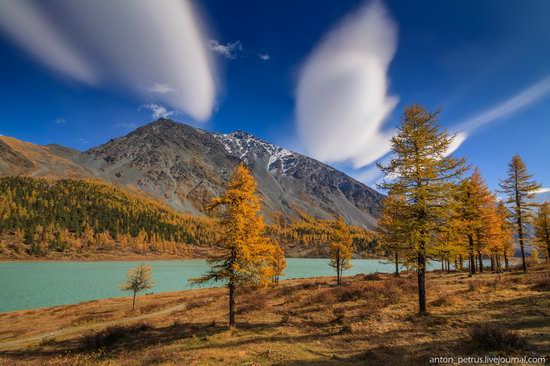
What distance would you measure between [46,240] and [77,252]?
19683mm

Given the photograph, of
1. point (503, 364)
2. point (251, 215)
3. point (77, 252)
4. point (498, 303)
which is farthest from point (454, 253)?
point (77, 252)

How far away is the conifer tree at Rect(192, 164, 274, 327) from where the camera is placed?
76.4 feet

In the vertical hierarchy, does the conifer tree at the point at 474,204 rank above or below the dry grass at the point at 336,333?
above

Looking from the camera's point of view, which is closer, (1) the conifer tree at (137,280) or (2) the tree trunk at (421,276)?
(2) the tree trunk at (421,276)

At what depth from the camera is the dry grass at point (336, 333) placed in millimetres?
13281

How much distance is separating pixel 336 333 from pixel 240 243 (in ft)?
30.3

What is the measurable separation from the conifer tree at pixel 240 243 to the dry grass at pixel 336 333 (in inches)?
149

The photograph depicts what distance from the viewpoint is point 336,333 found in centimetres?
1859

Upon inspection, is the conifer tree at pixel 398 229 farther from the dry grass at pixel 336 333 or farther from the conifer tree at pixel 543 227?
the conifer tree at pixel 543 227

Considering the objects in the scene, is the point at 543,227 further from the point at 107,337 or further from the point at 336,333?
the point at 107,337

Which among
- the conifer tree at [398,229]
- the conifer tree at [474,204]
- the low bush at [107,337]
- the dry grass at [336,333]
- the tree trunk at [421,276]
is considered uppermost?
the conifer tree at [474,204]

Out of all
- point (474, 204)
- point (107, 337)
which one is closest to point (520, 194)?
point (474, 204)

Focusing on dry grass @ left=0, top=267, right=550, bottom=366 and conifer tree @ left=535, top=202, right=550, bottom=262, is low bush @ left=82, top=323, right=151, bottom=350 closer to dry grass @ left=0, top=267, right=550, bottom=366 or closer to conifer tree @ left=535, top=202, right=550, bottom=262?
dry grass @ left=0, top=267, right=550, bottom=366

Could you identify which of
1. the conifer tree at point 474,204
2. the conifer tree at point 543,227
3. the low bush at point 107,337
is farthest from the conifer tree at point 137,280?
the conifer tree at point 543,227
